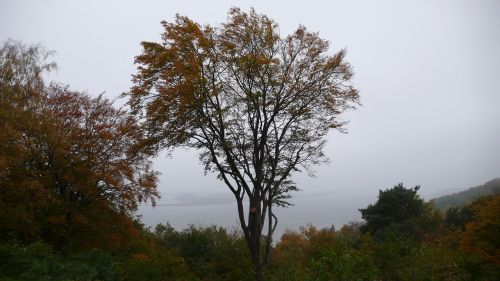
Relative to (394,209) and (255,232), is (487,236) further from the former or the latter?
(394,209)

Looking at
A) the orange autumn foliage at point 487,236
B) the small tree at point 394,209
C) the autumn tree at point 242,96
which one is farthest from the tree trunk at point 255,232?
the small tree at point 394,209

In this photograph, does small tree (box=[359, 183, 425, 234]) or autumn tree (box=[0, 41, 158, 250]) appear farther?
small tree (box=[359, 183, 425, 234])

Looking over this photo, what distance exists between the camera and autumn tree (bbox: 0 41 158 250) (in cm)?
1092

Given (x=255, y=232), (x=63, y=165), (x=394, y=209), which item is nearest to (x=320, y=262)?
(x=255, y=232)

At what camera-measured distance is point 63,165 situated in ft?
39.7

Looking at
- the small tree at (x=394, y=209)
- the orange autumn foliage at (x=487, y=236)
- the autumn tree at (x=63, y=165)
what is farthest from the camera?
the small tree at (x=394, y=209)

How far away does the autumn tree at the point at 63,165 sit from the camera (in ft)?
35.8

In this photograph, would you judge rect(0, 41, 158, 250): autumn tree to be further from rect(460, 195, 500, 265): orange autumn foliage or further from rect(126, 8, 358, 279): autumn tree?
rect(460, 195, 500, 265): orange autumn foliage

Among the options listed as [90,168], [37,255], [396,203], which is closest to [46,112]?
[90,168]

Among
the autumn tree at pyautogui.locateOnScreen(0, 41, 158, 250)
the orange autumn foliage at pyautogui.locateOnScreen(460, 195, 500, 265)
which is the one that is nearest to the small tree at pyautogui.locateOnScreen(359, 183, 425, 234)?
the orange autumn foliage at pyautogui.locateOnScreen(460, 195, 500, 265)

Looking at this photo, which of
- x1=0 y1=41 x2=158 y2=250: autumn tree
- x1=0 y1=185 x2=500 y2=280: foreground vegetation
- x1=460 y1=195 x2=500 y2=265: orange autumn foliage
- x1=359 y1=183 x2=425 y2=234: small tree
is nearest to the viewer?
x1=0 y1=185 x2=500 y2=280: foreground vegetation

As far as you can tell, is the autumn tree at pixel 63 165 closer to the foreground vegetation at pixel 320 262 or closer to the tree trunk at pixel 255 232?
the foreground vegetation at pixel 320 262

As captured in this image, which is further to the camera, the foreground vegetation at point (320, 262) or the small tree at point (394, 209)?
the small tree at point (394, 209)

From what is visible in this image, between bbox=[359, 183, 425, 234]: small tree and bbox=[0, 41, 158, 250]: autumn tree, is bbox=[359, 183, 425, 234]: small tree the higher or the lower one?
the lower one
